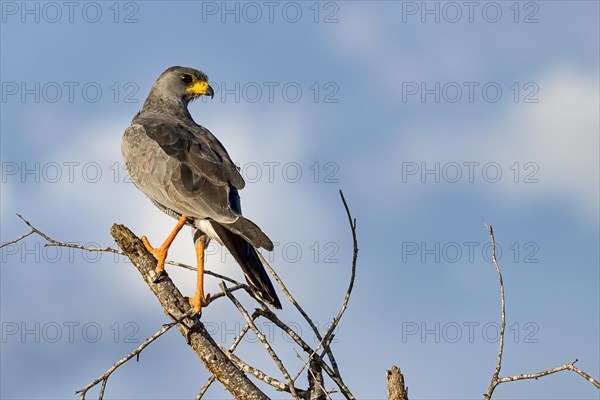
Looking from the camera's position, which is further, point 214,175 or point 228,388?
point 214,175

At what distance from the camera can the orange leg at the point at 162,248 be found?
692cm

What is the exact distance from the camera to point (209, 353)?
6195 mm

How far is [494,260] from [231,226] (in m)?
2.87

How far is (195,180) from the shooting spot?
834 centimetres

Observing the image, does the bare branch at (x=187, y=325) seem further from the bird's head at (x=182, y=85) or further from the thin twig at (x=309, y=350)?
the bird's head at (x=182, y=85)

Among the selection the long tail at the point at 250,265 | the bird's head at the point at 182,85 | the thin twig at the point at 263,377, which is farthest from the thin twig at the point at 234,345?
the bird's head at the point at 182,85

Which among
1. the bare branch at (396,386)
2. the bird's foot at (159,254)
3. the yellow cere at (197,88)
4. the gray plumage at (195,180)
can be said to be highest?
the yellow cere at (197,88)

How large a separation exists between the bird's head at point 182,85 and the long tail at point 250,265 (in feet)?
10.1

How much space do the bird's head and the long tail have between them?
3.09m

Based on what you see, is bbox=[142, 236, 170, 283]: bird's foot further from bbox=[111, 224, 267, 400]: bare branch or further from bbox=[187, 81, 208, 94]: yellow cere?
bbox=[187, 81, 208, 94]: yellow cere

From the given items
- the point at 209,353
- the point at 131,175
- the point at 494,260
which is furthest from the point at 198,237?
the point at 494,260

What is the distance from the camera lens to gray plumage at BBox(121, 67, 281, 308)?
7559 millimetres

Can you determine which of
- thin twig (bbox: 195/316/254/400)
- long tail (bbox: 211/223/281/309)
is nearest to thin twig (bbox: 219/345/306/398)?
thin twig (bbox: 195/316/254/400)

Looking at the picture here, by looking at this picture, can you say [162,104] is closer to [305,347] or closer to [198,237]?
[198,237]
